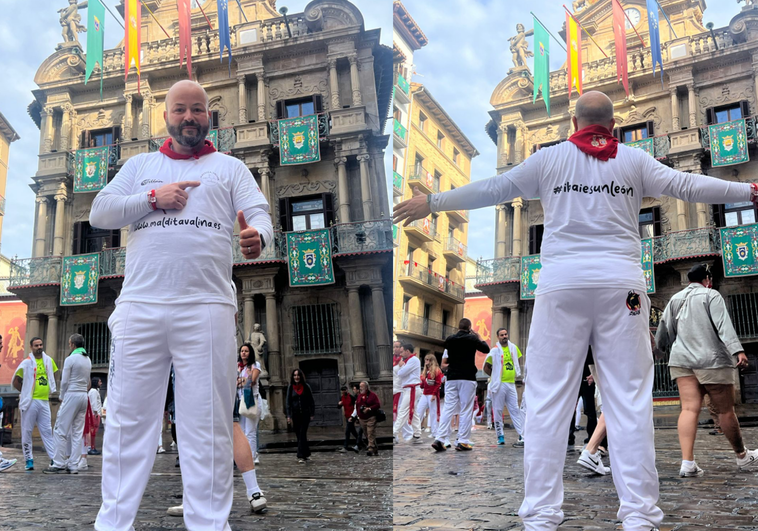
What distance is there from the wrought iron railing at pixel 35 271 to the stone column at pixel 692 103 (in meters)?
4.61

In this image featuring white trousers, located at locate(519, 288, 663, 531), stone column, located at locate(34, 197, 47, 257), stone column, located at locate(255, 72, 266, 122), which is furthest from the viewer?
stone column, located at locate(34, 197, 47, 257)

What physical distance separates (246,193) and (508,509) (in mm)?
1674

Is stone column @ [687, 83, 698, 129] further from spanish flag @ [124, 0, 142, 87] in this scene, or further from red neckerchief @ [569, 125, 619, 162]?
spanish flag @ [124, 0, 142, 87]

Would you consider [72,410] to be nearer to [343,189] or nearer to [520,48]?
[343,189]

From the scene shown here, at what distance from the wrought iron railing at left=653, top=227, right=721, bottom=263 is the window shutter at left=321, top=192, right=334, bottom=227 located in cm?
184

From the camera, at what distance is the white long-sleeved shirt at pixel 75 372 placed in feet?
20.3

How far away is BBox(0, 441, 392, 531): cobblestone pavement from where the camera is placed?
3.02 meters

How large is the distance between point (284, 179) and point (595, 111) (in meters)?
2.52

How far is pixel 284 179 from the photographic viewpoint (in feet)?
15.3

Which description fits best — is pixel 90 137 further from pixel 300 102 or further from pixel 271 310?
pixel 271 310

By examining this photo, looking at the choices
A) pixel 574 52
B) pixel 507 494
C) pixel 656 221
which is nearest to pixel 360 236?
pixel 574 52

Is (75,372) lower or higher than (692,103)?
lower

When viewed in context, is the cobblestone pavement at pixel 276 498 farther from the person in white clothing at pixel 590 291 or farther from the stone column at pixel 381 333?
the person in white clothing at pixel 590 291

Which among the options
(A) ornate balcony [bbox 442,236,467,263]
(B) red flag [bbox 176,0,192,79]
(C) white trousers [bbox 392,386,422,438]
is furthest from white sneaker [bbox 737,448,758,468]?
(B) red flag [bbox 176,0,192,79]
